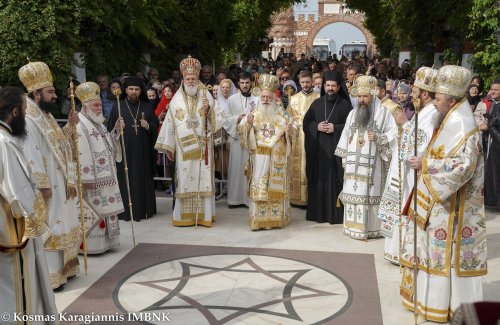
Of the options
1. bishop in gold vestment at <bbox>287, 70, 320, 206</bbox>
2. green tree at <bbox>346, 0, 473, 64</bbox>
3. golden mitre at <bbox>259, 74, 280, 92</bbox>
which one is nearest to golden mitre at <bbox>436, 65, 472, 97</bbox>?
golden mitre at <bbox>259, 74, 280, 92</bbox>

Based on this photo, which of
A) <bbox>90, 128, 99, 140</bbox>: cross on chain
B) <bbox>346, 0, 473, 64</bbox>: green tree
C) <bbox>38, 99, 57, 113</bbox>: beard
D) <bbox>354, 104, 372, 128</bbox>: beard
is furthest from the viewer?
<bbox>346, 0, 473, 64</bbox>: green tree

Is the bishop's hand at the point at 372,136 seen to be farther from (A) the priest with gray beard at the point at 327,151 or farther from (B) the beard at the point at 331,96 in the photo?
(B) the beard at the point at 331,96

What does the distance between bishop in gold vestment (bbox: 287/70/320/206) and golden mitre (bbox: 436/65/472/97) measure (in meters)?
4.28

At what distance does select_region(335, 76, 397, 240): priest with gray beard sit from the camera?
7.09m

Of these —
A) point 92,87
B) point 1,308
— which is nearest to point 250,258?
point 92,87

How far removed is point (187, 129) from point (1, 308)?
4.15 metres

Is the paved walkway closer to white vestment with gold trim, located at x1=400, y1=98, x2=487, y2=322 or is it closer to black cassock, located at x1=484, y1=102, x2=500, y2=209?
black cassock, located at x1=484, y1=102, x2=500, y2=209

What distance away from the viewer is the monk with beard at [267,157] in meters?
7.68

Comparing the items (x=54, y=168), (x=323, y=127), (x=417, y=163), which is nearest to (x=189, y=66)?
(x=323, y=127)

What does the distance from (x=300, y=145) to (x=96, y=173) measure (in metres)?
3.54

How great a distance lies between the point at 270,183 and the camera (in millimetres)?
7688

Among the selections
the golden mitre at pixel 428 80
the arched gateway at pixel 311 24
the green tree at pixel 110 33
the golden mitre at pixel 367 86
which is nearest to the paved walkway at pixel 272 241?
the golden mitre at pixel 367 86

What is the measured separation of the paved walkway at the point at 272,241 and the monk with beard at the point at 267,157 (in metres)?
0.27

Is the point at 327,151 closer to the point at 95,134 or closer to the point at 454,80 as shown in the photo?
the point at 95,134
